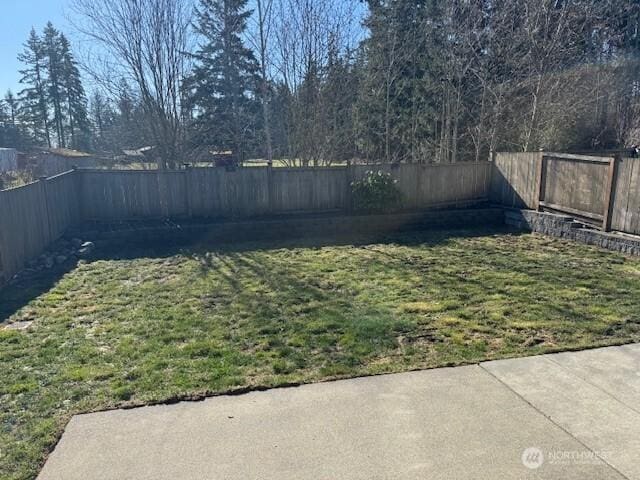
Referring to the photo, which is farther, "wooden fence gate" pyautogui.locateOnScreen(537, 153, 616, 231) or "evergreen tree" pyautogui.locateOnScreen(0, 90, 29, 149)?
"evergreen tree" pyautogui.locateOnScreen(0, 90, 29, 149)

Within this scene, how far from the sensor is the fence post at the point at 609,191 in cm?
764

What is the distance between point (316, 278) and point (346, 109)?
8.89 m

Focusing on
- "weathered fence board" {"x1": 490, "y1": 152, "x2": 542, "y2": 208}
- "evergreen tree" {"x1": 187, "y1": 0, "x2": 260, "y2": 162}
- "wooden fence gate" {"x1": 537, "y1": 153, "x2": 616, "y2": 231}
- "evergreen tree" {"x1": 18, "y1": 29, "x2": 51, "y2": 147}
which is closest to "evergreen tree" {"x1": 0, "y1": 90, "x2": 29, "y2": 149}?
"evergreen tree" {"x1": 18, "y1": 29, "x2": 51, "y2": 147}

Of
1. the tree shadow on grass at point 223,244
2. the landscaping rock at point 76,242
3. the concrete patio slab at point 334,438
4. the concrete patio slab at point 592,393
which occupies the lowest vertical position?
the concrete patio slab at point 334,438

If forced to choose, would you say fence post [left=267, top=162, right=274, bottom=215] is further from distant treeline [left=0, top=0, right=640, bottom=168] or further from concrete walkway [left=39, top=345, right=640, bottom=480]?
concrete walkway [left=39, top=345, right=640, bottom=480]

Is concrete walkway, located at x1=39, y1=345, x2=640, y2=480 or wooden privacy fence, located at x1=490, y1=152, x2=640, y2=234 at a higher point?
wooden privacy fence, located at x1=490, y1=152, x2=640, y2=234

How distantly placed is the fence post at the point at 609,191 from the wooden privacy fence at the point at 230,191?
3.60 m

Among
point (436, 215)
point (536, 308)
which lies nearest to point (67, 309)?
point (536, 308)

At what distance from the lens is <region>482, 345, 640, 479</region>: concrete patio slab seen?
249 cm

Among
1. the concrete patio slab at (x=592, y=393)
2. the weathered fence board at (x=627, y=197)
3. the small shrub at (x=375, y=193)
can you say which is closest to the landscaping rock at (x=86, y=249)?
the small shrub at (x=375, y=193)

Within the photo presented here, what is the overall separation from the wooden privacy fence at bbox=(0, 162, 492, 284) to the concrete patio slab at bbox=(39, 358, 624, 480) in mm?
6160

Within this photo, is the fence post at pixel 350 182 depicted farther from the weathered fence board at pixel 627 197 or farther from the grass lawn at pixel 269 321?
the weathered fence board at pixel 627 197

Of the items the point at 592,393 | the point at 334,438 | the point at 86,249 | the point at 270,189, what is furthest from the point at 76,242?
the point at 592,393

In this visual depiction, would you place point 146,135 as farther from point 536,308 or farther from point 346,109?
point 536,308
